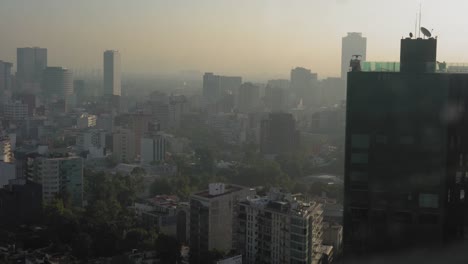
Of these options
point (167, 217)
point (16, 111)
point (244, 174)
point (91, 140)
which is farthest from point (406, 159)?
point (16, 111)

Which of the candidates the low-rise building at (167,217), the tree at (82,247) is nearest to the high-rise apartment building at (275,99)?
the low-rise building at (167,217)

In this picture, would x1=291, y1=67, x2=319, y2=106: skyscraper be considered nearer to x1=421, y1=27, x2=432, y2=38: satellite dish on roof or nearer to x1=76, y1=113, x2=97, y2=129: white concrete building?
x1=76, y1=113, x2=97, y2=129: white concrete building

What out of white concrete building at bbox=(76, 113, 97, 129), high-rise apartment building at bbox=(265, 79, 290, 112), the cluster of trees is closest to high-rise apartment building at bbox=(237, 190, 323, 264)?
the cluster of trees

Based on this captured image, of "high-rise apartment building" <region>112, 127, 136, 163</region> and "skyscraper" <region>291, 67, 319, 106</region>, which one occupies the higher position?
"skyscraper" <region>291, 67, 319, 106</region>

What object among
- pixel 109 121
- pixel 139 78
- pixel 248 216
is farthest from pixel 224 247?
pixel 139 78

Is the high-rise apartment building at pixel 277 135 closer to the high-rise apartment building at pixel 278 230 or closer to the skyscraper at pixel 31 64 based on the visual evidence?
the high-rise apartment building at pixel 278 230
